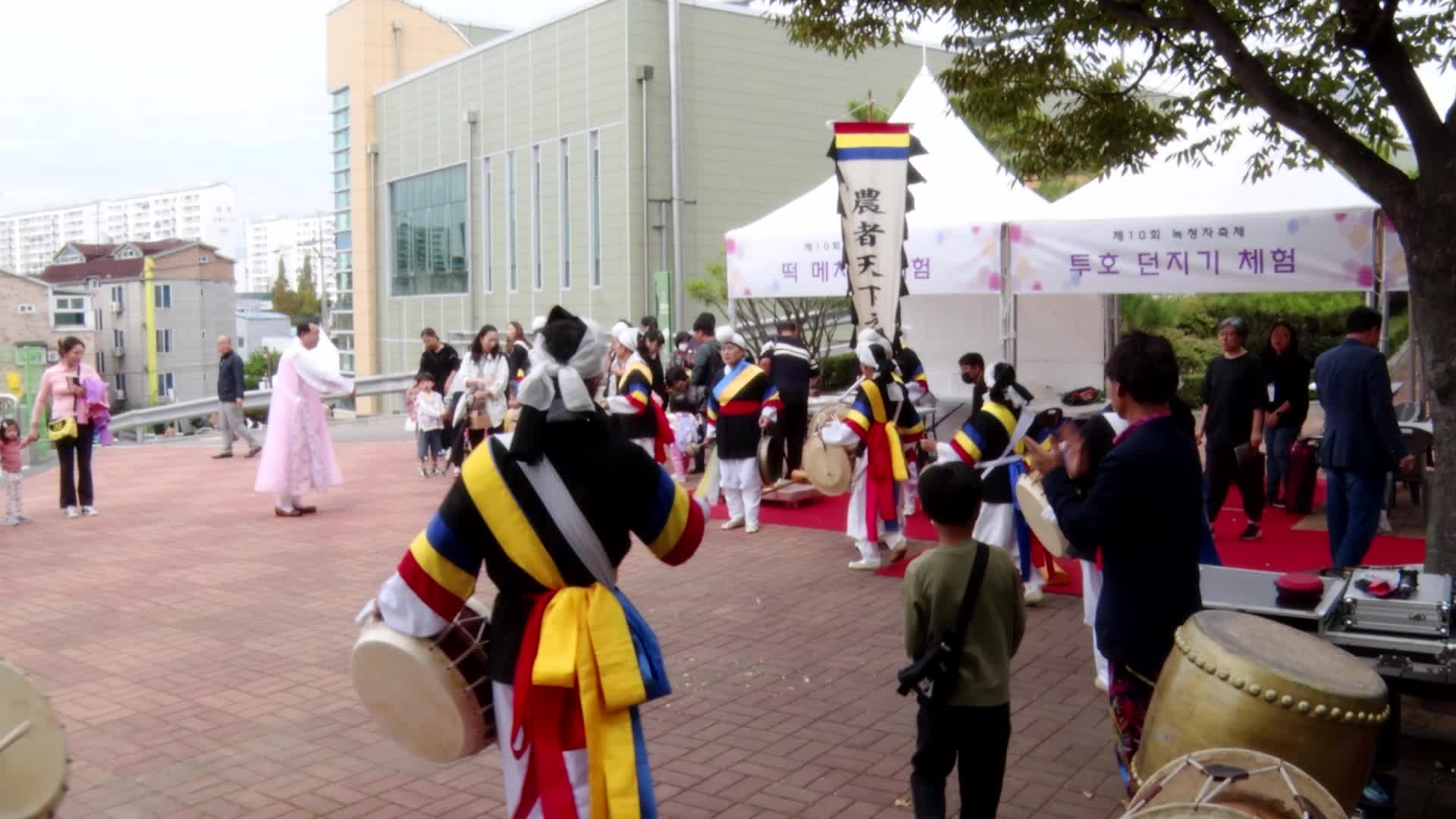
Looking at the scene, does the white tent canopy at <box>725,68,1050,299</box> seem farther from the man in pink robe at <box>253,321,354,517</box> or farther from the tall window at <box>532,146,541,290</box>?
the tall window at <box>532,146,541,290</box>

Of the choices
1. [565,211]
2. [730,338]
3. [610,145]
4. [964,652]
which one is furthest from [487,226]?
[964,652]

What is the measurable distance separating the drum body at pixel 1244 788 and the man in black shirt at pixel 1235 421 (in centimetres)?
691

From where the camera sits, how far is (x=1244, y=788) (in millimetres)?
2852

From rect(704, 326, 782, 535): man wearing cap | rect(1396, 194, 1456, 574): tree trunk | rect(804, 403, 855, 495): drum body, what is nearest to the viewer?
rect(1396, 194, 1456, 574): tree trunk

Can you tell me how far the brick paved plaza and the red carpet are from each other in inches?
20.3

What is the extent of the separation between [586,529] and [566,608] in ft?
0.72

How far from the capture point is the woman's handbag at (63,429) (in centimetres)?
1167

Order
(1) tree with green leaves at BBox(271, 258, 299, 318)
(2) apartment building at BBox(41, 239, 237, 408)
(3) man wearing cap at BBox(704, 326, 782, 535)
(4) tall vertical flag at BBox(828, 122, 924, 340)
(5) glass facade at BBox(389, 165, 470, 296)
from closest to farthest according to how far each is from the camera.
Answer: (4) tall vertical flag at BBox(828, 122, 924, 340) → (3) man wearing cap at BBox(704, 326, 782, 535) → (5) glass facade at BBox(389, 165, 470, 296) → (2) apartment building at BBox(41, 239, 237, 408) → (1) tree with green leaves at BBox(271, 258, 299, 318)

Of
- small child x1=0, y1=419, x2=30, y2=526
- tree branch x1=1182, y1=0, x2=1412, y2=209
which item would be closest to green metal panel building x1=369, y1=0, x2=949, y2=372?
small child x1=0, y1=419, x2=30, y2=526

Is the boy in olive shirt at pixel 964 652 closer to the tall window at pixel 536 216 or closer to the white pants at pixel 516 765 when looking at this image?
the white pants at pixel 516 765

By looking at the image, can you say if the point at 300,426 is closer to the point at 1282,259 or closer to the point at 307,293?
the point at 1282,259

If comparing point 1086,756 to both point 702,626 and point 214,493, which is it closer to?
point 702,626

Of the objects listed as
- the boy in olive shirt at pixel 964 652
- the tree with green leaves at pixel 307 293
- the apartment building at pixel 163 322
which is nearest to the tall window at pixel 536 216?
the boy in olive shirt at pixel 964 652

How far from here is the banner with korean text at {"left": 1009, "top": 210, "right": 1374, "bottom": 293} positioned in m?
9.36
